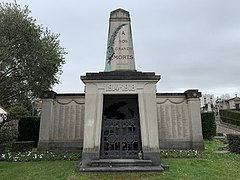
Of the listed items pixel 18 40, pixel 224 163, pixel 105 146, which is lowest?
pixel 224 163

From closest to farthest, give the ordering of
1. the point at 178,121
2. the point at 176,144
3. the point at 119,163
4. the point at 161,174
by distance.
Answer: the point at 161,174 < the point at 119,163 < the point at 176,144 < the point at 178,121

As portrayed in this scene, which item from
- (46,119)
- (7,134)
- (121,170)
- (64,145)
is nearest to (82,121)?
(64,145)

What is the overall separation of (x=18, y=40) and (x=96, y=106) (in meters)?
7.34

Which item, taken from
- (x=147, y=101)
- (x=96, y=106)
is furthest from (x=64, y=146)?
(x=147, y=101)

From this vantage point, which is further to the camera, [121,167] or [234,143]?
[234,143]

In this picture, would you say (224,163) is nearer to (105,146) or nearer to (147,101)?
(147,101)

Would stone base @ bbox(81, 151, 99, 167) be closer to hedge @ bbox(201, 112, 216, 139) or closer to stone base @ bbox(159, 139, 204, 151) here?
stone base @ bbox(159, 139, 204, 151)

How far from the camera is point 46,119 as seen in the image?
35.7 ft

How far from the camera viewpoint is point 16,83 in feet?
41.9

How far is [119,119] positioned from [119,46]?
2.65m

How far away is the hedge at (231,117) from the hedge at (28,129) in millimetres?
23969

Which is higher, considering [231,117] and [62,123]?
[231,117]

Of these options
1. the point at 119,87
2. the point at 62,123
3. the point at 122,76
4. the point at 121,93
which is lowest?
the point at 62,123

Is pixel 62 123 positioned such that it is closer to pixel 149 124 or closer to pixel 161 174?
pixel 149 124
